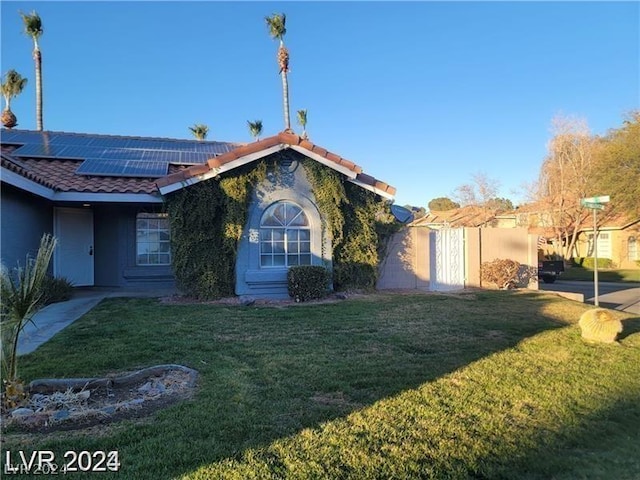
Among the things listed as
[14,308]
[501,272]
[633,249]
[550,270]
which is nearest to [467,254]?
[501,272]

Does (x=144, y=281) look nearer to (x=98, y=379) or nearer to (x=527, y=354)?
(x=98, y=379)

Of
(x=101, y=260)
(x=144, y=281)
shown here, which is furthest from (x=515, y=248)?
(x=101, y=260)

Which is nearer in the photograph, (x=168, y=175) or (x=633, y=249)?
(x=168, y=175)

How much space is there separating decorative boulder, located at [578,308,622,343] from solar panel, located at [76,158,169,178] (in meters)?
12.3

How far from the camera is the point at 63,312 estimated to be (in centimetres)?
988

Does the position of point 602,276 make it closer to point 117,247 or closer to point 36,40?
point 117,247

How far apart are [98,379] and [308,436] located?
8.93ft

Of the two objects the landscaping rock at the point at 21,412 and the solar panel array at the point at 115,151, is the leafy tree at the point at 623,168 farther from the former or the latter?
the landscaping rock at the point at 21,412

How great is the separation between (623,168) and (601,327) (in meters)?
23.1

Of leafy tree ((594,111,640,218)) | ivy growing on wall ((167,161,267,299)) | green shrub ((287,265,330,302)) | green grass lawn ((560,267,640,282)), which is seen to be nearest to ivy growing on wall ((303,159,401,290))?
green shrub ((287,265,330,302))

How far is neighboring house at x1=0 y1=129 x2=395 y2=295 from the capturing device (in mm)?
11633

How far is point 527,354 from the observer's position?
6707 mm

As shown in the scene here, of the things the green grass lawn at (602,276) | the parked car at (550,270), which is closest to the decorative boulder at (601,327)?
the parked car at (550,270)

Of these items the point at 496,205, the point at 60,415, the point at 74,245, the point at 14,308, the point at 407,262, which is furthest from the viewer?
the point at 496,205
